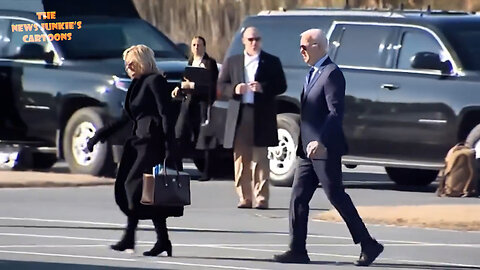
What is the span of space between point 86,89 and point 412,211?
5705mm

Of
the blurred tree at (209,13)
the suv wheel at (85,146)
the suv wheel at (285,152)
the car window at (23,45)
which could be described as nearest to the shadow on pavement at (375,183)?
the suv wheel at (285,152)

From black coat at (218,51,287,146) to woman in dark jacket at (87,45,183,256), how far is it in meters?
4.32

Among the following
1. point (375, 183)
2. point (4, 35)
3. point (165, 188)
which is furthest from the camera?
point (4, 35)

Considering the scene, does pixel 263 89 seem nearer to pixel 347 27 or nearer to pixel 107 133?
pixel 347 27

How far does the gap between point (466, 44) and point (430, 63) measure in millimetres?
496

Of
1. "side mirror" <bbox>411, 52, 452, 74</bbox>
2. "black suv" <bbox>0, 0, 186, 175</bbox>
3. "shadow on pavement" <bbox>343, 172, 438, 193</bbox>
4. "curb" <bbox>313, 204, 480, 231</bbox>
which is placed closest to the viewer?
"curb" <bbox>313, 204, 480, 231</bbox>

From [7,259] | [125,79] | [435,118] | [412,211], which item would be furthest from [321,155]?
[125,79]

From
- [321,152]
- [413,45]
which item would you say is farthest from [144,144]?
[413,45]

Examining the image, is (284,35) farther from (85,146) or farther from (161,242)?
(161,242)

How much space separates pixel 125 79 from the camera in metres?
21.1

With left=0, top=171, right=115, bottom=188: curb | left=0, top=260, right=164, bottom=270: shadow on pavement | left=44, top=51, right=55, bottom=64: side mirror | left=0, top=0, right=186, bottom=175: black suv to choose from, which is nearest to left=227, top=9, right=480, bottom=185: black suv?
left=0, top=0, right=186, bottom=175: black suv

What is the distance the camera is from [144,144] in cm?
1371

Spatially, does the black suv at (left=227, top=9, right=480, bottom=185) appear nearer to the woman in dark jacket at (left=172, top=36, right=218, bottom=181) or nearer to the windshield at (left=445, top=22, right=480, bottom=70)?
the windshield at (left=445, top=22, right=480, bottom=70)

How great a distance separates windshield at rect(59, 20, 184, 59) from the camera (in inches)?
871
